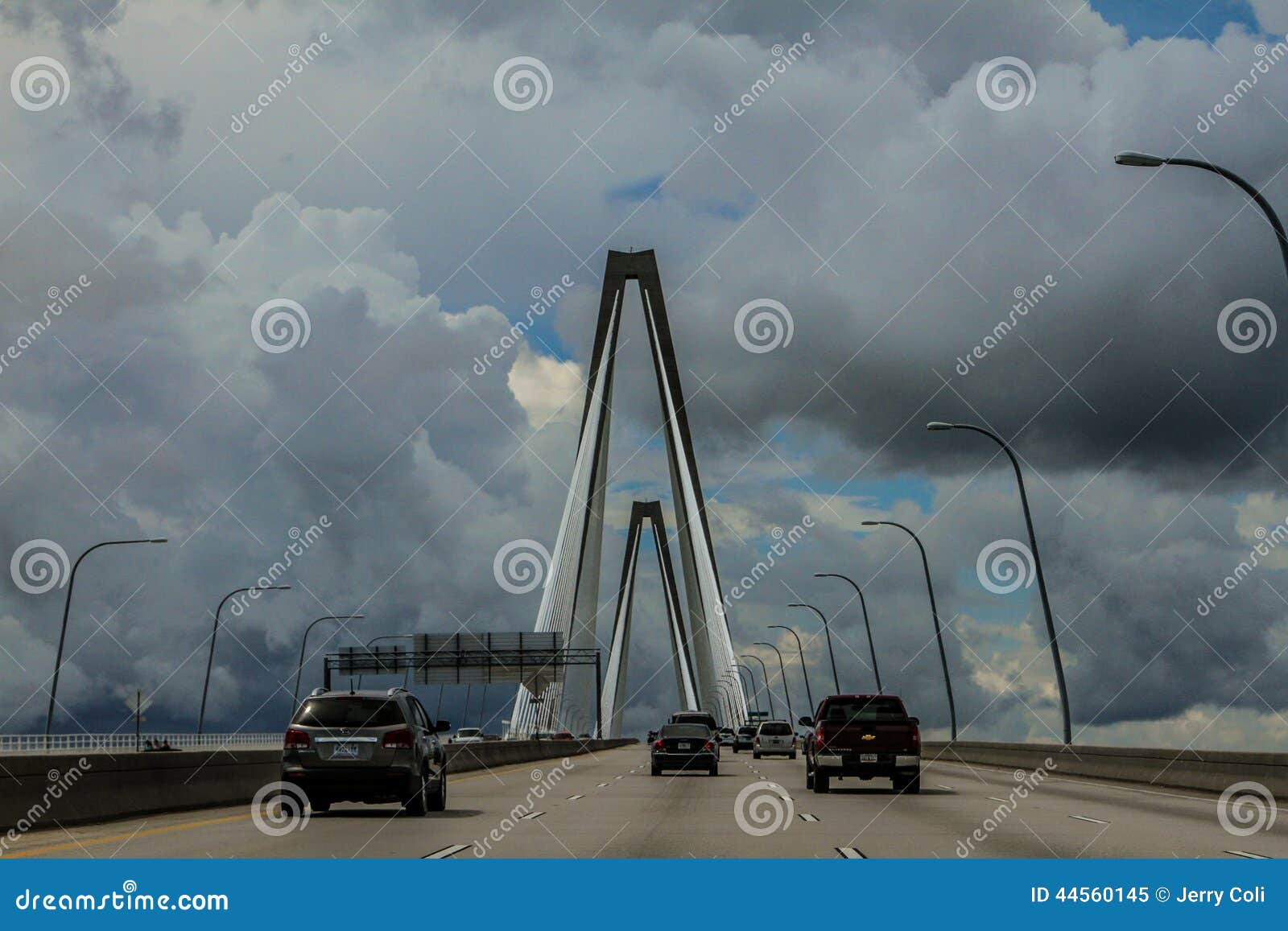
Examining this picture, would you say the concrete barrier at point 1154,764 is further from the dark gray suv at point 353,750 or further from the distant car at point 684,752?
the dark gray suv at point 353,750

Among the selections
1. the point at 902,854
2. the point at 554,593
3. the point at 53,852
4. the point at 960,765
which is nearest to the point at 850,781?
the point at 960,765

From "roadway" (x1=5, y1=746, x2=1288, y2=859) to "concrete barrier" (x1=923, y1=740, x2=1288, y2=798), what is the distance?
93 centimetres

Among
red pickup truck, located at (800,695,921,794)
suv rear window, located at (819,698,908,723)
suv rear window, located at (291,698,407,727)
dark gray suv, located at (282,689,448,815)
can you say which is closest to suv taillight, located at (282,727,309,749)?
dark gray suv, located at (282,689,448,815)

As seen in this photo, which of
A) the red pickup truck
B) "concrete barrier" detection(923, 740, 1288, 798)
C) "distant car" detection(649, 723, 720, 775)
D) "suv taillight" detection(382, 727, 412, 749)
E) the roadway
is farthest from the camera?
"distant car" detection(649, 723, 720, 775)

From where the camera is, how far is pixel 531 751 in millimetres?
58750

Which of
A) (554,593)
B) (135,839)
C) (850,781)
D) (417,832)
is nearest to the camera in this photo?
(135,839)

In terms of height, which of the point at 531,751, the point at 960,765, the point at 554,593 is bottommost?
the point at 960,765

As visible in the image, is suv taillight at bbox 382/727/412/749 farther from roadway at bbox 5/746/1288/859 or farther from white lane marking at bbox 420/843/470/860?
white lane marking at bbox 420/843/470/860

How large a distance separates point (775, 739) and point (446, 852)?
48.6 m

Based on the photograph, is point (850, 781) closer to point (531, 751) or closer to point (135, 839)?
point (135, 839)

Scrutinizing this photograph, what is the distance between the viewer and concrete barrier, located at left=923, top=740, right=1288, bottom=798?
85.8 ft

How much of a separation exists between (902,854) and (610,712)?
104 meters

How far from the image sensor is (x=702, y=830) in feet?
61.8

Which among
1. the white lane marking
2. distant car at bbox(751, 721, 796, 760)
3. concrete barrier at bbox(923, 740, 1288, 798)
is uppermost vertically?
distant car at bbox(751, 721, 796, 760)
